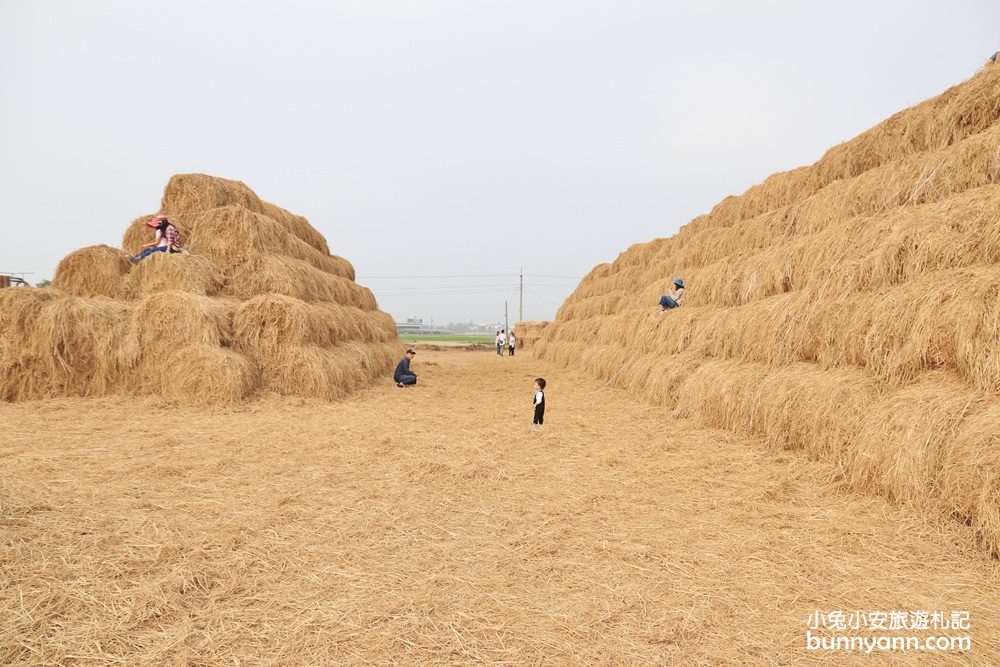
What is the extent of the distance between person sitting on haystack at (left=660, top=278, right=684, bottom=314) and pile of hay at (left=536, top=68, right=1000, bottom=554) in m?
1.19

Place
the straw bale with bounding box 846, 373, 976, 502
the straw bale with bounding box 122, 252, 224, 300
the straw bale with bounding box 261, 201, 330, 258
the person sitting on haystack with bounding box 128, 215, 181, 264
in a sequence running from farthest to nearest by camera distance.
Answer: the straw bale with bounding box 261, 201, 330, 258, the person sitting on haystack with bounding box 128, 215, 181, 264, the straw bale with bounding box 122, 252, 224, 300, the straw bale with bounding box 846, 373, 976, 502

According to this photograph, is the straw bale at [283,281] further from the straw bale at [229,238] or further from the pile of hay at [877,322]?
the pile of hay at [877,322]

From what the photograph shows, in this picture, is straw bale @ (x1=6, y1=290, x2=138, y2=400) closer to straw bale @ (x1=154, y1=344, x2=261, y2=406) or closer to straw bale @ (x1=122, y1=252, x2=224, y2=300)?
straw bale @ (x1=154, y1=344, x2=261, y2=406)

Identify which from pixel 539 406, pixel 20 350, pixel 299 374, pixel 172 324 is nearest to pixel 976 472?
pixel 539 406

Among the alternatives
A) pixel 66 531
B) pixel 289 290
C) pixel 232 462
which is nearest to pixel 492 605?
pixel 66 531

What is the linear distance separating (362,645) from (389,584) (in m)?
0.60

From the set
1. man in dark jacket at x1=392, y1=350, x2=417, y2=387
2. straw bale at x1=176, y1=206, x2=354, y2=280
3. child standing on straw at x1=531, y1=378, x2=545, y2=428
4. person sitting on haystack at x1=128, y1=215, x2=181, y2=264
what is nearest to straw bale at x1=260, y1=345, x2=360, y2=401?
man in dark jacket at x1=392, y1=350, x2=417, y2=387

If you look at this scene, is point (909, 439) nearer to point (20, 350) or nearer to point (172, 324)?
point (172, 324)

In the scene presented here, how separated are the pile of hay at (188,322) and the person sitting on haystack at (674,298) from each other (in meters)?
8.18

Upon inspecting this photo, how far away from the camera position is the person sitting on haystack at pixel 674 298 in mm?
12438

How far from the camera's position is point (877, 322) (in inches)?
206

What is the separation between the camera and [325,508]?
446 centimetres

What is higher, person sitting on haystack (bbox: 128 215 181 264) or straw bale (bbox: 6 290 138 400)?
person sitting on haystack (bbox: 128 215 181 264)

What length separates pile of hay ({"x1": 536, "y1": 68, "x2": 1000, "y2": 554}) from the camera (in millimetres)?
3979
